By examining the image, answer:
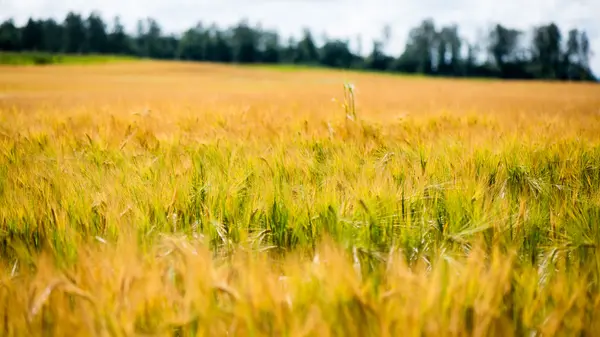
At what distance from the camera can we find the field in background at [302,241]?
0.72m

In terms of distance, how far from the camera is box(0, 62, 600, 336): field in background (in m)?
0.72

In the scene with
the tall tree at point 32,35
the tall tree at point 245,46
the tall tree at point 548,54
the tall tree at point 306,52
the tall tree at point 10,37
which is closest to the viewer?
the tall tree at point 10,37

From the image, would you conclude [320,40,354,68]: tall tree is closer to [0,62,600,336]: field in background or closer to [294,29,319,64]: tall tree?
[294,29,319,64]: tall tree

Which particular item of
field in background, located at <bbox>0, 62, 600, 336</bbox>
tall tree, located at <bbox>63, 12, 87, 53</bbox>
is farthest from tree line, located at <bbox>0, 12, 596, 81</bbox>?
field in background, located at <bbox>0, 62, 600, 336</bbox>

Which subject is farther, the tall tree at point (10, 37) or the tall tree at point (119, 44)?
the tall tree at point (119, 44)

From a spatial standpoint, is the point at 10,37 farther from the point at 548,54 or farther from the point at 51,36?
the point at 548,54

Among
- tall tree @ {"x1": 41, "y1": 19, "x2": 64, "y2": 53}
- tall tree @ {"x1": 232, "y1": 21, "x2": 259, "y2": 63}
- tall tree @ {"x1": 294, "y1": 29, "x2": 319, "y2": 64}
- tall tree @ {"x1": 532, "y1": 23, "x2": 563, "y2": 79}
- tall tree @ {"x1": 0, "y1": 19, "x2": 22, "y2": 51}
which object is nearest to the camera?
tall tree @ {"x1": 0, "y1": 19, "x2": 22, "y2": 51}

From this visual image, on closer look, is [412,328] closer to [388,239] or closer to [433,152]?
[388,239]

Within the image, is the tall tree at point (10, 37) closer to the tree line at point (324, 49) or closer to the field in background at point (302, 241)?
the tree line at point (324, 49)

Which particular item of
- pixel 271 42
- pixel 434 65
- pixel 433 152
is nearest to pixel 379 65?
pixel 434 65

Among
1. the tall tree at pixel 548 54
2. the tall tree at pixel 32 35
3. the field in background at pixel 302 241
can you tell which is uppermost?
the tall tree at pixel 32 35

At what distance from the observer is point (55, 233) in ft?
3.91

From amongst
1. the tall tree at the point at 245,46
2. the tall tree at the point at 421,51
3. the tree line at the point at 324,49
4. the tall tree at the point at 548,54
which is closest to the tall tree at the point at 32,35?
the tree line at the point at 324,49

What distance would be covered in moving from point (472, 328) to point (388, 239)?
17.5 inches
